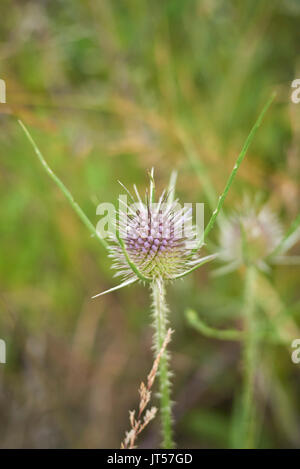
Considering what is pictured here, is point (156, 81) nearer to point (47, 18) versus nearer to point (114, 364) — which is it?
point (47, 18)

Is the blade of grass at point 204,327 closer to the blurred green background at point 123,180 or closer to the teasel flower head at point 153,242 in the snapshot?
the teasel flower head at point 153,242

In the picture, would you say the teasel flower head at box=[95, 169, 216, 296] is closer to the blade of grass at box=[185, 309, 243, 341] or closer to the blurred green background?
the blade of grass at box=[185, 309, 243, 341]

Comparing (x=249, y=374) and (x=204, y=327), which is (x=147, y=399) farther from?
(x=249, y=374)

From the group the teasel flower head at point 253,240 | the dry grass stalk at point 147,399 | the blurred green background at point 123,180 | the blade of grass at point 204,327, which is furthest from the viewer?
the blurred green background at point 123,180

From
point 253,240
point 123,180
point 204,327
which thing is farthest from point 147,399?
point 123,180

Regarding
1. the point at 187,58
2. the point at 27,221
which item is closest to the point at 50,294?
the point at 27,221

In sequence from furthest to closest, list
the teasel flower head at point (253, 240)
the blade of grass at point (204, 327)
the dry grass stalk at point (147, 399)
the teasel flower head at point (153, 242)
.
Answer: the teasel flower head at point (253, 240) → the blade of grass at point (204, 327) → the teasel flower head at point (153, 242) → the dry grass stalk at point (147, 399)

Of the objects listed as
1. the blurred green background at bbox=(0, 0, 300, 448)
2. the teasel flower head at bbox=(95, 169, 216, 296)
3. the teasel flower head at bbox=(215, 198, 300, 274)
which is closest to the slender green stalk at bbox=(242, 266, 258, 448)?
the teasel flower head at bbox=(215, 198, 300, 274)

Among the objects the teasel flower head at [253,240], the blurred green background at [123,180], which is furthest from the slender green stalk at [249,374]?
the blurred green background at [123,180]
